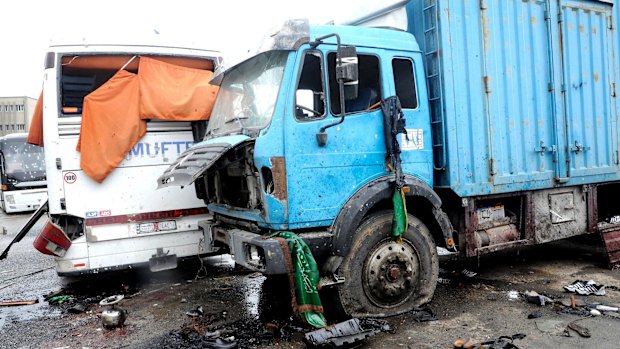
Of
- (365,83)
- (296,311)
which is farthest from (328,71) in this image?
(296,311)

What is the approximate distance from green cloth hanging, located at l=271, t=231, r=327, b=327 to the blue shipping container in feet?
6.05

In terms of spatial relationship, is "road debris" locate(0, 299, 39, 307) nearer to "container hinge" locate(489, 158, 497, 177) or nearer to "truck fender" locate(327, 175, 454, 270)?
"truck fender" locate(327, 175, 454, 270)

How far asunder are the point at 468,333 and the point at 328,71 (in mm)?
2682

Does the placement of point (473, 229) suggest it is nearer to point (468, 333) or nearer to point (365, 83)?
point (468, 333)

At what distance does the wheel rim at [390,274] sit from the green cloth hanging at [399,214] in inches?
7.2

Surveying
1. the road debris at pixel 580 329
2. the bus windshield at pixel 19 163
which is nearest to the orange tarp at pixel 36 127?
the road debris at pixel 580 329

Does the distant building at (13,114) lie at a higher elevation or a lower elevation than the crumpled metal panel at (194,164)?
higher

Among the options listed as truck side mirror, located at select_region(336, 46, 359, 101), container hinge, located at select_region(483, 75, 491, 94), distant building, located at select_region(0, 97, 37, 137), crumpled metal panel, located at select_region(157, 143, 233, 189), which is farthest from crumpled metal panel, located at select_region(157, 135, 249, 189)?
distant building, located at select_region(0, 97, 37, 137)

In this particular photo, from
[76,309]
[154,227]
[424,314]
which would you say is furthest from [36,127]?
[424,314]

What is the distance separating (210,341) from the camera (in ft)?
13.9

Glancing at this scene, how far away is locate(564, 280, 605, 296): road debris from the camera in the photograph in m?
5.24

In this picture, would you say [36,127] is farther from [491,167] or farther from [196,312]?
[491,167]

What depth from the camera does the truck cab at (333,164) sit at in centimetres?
427

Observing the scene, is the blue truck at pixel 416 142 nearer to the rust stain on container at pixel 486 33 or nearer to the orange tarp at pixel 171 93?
the rust stain on container at pixel 486 33
